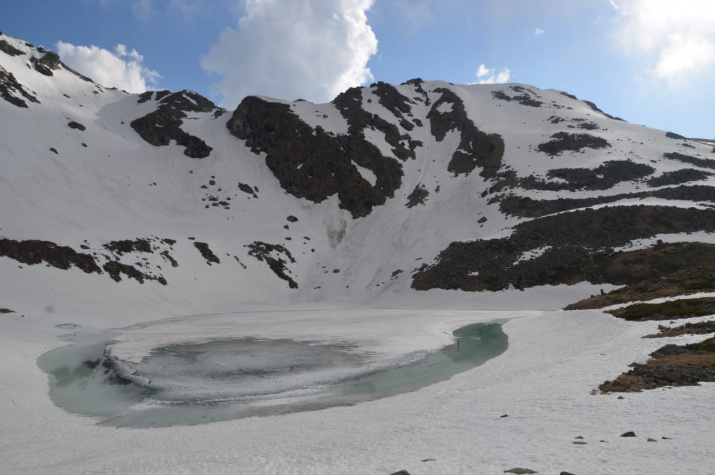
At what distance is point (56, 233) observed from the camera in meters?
59.7

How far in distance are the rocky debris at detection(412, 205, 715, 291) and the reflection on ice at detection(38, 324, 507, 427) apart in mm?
37750

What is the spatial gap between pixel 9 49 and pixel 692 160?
191m

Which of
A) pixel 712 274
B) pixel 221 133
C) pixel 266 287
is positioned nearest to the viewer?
pixel 712 274

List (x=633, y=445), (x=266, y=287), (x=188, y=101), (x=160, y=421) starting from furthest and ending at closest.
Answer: (x=188, y=101), (x=266, y=287), (x=160, y=421), (x=633, y=445)

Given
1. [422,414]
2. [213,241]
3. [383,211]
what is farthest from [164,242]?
[422,414]

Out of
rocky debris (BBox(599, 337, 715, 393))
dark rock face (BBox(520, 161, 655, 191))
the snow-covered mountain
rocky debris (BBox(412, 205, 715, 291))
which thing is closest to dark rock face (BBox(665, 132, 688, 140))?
the snow-covered mountain

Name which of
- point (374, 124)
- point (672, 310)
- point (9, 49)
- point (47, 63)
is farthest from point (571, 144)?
point (9, 49)

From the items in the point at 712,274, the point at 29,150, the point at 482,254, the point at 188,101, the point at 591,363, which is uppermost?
the point at 188,101

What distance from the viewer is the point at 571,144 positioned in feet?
369

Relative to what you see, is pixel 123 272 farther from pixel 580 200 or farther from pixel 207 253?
pixel 580 200

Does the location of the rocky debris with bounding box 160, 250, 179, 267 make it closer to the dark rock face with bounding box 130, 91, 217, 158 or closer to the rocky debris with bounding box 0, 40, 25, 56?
the dark rock face with bounding box 130, 91, 217, 158

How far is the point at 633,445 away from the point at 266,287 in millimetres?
75754

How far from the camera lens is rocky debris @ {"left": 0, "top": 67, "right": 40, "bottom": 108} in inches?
3836

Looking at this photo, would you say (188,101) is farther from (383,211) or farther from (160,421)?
(160,421)
